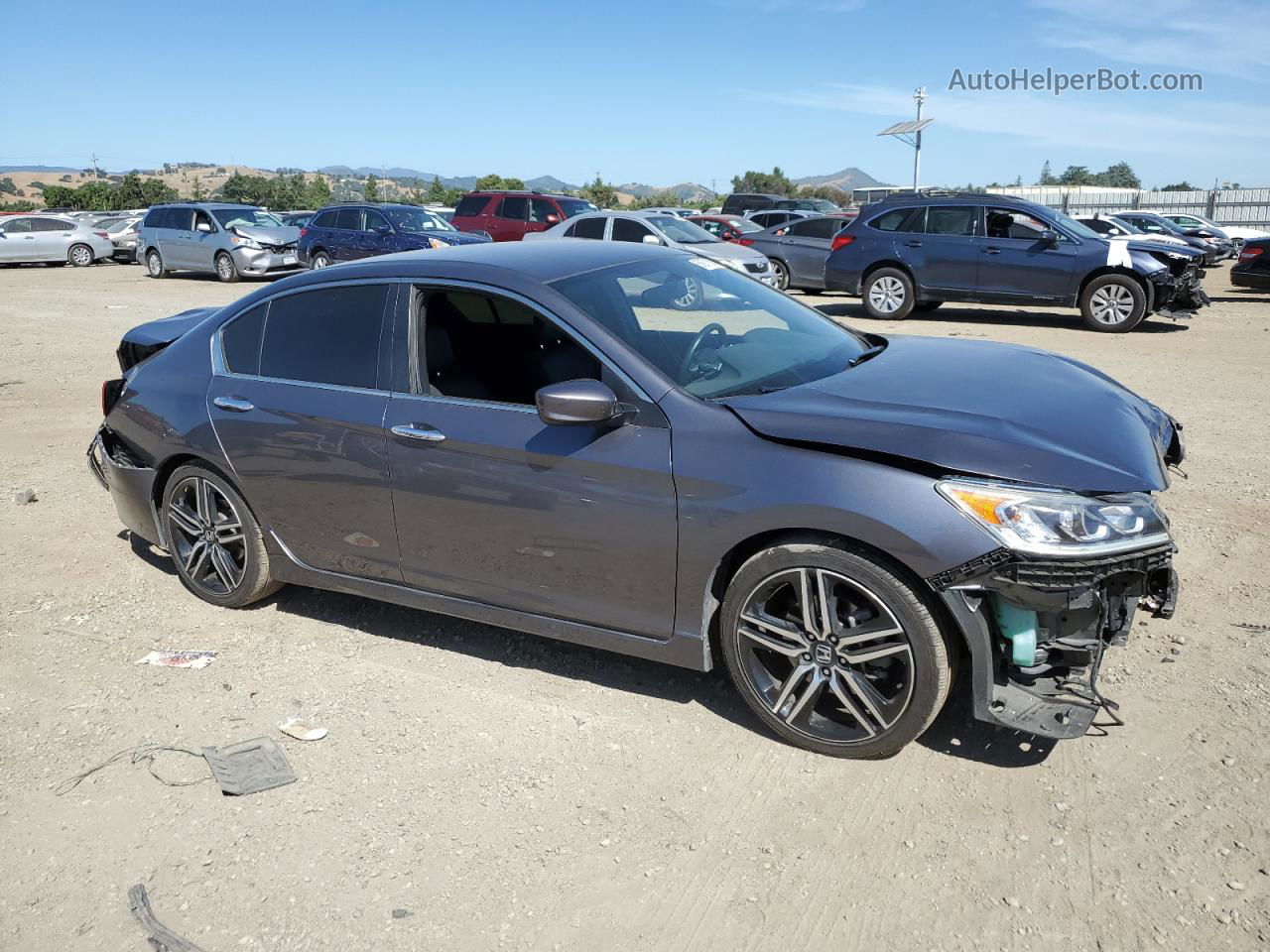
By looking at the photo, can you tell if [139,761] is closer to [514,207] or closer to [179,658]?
[179,658]

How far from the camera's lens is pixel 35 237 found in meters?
29.9

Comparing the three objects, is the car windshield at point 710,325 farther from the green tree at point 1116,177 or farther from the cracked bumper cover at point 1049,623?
the green tree at point 1116,177

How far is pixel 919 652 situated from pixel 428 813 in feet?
5.43

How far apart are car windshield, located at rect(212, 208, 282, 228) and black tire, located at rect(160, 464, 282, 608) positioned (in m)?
19.4

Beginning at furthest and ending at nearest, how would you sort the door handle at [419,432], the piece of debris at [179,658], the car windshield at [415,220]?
the car windshield at [415,220] < the piece of debris at [179,658] < the door handle at [419,432]

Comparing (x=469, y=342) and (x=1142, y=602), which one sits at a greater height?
(x=469, y=342)

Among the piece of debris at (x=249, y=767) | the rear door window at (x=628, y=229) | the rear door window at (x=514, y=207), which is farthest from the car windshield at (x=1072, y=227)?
the piece of debris at (x=249, y=767)

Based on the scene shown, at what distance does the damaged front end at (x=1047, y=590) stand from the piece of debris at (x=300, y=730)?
2306mm

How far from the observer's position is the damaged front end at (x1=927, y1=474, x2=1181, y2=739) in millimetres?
3047

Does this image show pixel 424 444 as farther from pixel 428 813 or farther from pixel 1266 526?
pixel 1266 526

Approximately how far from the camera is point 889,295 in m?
14.9

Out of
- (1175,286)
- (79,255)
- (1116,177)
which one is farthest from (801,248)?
(1116,177)

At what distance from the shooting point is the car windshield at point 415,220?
20.5 m

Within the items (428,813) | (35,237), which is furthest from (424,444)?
(35,237)
